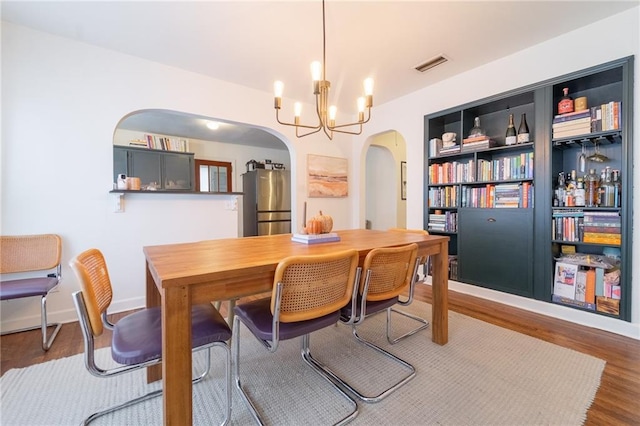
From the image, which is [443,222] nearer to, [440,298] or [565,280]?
[565,280]

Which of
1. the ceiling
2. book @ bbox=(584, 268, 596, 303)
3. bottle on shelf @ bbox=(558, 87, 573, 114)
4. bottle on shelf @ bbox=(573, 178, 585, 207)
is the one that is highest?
the ceiling

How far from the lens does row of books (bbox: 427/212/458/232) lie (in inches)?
128

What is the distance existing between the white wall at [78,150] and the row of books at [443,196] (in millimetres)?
2803

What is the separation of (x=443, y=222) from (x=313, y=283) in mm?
2632

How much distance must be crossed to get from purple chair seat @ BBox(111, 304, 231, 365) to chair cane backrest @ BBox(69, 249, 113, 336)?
4.7 inches

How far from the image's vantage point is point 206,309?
1.47 meters

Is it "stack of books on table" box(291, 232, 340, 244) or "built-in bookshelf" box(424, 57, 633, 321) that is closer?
"stack of books on table" box(291, 232, 340, 244)

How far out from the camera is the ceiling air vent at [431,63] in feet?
8.96

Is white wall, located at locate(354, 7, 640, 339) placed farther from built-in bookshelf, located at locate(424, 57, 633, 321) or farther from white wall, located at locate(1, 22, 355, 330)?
white wall, located at locate(1, 22, 355, 330)

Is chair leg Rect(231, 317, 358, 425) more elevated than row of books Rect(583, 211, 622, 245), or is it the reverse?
row of books Rect(583, 211, 622, 245)

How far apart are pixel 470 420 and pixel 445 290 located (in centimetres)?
84

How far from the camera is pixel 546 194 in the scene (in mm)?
2475

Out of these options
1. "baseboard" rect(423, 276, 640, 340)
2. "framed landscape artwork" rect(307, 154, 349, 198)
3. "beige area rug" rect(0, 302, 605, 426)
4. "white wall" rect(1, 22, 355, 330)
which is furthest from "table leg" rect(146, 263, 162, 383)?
"framed landscape artwork" rect(307, 154, 349, 198)

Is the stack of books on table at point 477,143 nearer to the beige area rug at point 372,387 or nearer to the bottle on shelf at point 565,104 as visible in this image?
the bottle on shelf at point 565,104
